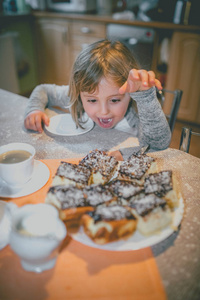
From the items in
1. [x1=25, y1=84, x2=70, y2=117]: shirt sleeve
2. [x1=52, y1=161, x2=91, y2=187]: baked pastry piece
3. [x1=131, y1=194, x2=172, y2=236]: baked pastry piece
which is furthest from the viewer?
[x1=25, y1=84, x2=70, y2=117]: shirt sleeve

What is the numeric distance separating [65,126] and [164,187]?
695 mm

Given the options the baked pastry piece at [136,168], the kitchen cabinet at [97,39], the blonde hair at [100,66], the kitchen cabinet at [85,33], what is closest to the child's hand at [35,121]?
the blonde hair at [100,66]

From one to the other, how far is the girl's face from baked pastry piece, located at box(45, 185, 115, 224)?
0.63 metres

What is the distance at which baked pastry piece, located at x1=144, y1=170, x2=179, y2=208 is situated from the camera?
68cm

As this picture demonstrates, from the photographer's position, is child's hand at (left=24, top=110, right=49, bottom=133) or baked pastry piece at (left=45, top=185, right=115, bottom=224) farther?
child's hand at (left=24, top=110, right=49, bottom=133)

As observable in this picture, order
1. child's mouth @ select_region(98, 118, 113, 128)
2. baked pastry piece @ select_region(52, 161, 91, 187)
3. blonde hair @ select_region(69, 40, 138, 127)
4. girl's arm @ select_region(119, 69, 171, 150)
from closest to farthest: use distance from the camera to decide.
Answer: baked pastry piece @ select_region(52, 161, 91, 187) < girl's arm @ select_region(119, 69, 171, 150) < blonde hair @ select_region(69, 40, 138, 127) < child's mouth @ select_region(98, 118, 113, 128)

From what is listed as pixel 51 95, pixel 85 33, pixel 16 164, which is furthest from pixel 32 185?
pixel 85 33

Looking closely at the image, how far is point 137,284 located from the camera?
20.9 inches

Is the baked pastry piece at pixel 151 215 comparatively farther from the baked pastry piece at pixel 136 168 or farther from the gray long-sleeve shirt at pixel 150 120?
the gray long-sleeve shirt at pixel 150 120

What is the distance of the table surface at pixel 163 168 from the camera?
1.80 ft

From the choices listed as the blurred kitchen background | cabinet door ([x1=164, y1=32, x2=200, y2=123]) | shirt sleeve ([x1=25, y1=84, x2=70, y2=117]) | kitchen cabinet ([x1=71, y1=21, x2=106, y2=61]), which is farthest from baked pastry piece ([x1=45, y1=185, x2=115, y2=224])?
kitchen cabinet ([x1=71, y1=21, x2=106, y2=61])

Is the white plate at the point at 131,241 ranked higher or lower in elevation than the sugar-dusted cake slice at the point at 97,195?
lower

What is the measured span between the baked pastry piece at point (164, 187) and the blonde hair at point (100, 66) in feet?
2.03

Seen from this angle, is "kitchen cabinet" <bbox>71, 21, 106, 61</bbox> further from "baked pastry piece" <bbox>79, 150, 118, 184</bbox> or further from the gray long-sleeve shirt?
"baked pastry piece" <bbox>79, 150, 118, 184</bbox>
